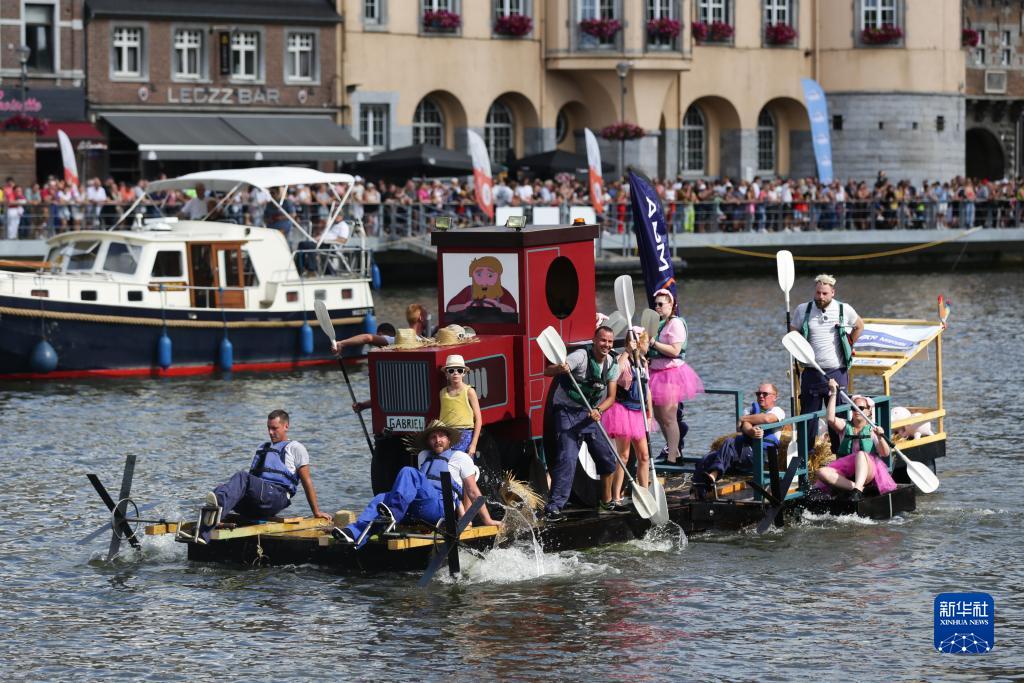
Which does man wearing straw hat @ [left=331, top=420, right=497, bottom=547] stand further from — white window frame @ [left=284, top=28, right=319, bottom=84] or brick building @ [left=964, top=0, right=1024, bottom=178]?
brick building @ [left=964, top=0, right=1024, bottom=178]

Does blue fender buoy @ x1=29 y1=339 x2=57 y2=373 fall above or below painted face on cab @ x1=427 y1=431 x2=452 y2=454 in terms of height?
above

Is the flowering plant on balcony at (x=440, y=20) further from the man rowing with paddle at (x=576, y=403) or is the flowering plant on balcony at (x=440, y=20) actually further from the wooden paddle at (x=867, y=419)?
the man rowing with paddle at (x=576, y=403)

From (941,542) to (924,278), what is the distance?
33.4m

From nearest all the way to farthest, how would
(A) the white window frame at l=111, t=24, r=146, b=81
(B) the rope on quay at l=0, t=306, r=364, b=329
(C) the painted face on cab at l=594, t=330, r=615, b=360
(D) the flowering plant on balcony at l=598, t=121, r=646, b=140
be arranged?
(C) the painted face on cab at l=594, t=330, r=615, b=360 → (B) the rope on quay at l=0, t=306, r=364, b=329 → (A) the white window frame at l=111, t=24, r=146, b=81 → (D) the flowering plant on balcony at l=598, t=121, r=646, b=140

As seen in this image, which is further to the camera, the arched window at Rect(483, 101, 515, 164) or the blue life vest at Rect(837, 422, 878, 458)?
the arched window at Rect(483, 101, 515, 164)

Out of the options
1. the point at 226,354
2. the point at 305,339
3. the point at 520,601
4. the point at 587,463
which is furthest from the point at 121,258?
the point at 520,601

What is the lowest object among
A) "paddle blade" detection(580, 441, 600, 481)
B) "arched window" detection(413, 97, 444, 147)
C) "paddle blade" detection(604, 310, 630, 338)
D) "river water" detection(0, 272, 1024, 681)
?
"river water" detection(0, 272, 1024, 681)

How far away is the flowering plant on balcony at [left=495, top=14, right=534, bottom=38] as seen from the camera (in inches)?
2258

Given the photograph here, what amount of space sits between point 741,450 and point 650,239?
290 cm

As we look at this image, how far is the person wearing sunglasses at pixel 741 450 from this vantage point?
59.1 ft

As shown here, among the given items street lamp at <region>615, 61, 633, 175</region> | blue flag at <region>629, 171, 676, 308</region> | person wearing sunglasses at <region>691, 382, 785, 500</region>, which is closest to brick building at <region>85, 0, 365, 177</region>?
street lamp at <region>615, 61, 633, 175</region>

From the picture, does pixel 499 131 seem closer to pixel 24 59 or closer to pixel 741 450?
pixel 24 59

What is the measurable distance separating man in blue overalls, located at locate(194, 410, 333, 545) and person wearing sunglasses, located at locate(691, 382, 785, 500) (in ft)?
11.8

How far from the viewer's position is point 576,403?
16922mm
